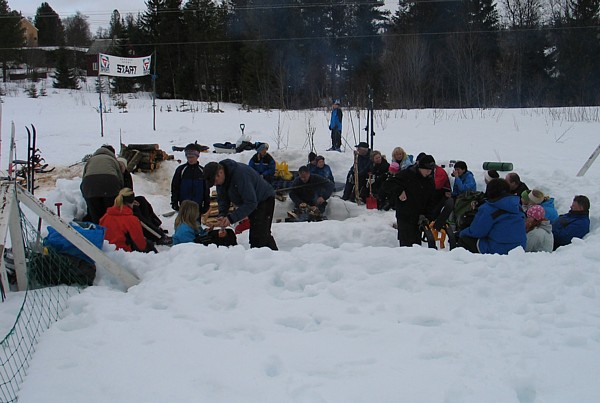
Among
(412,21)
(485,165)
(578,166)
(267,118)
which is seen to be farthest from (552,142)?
(412,21)

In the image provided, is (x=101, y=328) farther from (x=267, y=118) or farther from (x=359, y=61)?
(x=359, y=61)

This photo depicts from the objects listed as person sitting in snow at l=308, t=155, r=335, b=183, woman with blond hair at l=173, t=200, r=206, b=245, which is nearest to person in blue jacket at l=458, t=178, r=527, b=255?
woman with blond hair at l=173, t=200, r=206, b=245

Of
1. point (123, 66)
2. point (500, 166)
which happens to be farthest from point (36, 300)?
point (123, 66)

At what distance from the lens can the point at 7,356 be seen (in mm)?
3129

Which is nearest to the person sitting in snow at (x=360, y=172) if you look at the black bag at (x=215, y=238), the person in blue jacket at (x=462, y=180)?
the person in blue jacket at (x=462, y=180)

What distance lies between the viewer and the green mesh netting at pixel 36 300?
3.00 meters

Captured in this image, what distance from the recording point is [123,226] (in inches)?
227

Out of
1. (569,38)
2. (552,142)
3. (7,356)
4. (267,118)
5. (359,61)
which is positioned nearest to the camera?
(7,356)

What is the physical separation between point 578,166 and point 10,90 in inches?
1243

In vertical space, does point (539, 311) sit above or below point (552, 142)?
below

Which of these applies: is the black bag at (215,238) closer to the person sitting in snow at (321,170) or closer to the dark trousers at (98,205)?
the dark trousers at (98,205)

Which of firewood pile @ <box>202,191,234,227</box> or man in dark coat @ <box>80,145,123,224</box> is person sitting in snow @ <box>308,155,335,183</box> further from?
man in dark coat @ <box>80,145,123,224</box>

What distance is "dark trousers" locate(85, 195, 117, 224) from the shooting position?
6.56 metres

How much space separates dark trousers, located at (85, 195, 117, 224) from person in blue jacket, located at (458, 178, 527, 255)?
14.0ft
